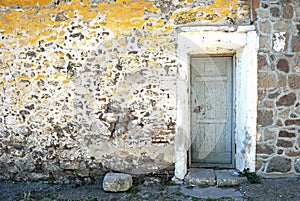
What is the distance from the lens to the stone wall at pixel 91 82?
416cm

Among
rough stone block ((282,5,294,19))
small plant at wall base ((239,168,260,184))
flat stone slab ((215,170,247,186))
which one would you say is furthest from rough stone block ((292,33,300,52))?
flat stone slab ((215,170,247,186))

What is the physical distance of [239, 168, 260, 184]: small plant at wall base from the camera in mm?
3990

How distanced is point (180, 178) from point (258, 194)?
108 cm

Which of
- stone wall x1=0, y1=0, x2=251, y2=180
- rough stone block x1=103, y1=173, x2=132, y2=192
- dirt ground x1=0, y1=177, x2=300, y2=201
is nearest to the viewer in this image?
dirt ground x1=0, y1=177, x2=300, y2=201

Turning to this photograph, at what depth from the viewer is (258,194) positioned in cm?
367

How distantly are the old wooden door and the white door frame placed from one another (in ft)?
0.92

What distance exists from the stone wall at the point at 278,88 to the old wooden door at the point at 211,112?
60cm

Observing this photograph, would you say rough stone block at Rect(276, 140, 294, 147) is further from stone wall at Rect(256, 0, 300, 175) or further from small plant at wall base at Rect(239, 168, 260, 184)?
small plant at wall base at Rect(239, 168, 260, 184)

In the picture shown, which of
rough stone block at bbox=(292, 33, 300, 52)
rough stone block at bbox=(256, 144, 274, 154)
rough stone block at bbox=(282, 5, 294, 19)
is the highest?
rough stone block at bbox=(282, 5, 294, 19)

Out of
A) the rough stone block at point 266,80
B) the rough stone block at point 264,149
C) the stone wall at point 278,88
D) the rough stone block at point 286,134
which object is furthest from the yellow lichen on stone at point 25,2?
the rough stone block at point 286,134

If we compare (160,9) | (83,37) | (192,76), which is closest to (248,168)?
(192,76)

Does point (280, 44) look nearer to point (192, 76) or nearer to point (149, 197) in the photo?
point (192, 76)

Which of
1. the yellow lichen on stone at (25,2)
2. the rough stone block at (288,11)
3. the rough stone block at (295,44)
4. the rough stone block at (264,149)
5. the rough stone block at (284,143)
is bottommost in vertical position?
the rough stone block at (264,149)

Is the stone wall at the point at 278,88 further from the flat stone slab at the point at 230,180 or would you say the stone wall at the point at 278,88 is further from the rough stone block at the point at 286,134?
the flat stone slab at the point at 230,180
